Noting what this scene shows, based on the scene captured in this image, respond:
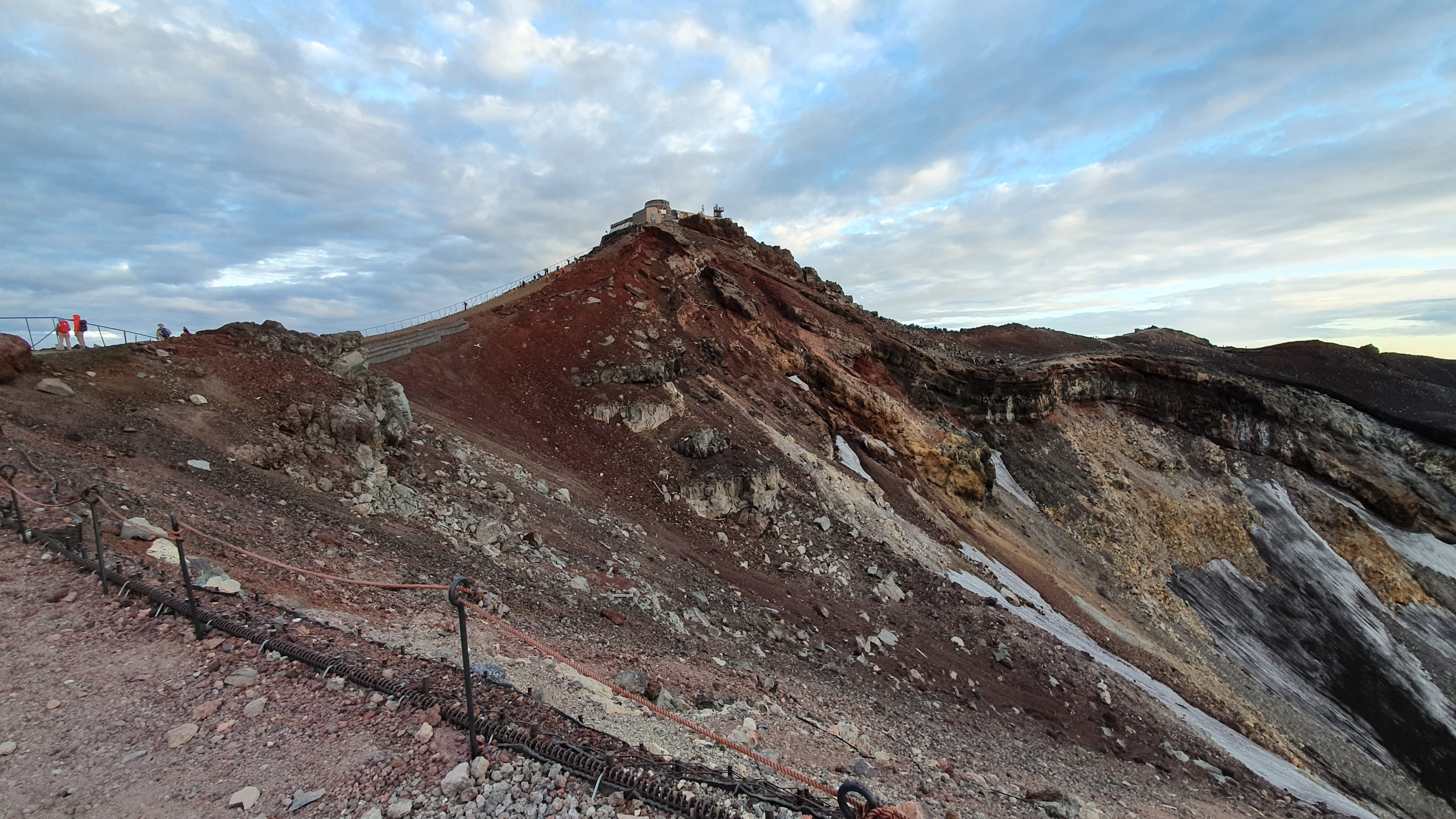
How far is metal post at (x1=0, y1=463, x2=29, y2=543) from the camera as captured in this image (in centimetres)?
634

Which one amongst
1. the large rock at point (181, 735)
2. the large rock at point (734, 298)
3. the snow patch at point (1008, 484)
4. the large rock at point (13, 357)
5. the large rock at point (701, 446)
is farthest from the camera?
the snow patch at point (1008, 484)

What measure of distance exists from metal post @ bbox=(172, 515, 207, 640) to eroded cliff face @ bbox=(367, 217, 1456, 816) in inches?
407

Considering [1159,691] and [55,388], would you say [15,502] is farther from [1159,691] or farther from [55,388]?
[1159,691]

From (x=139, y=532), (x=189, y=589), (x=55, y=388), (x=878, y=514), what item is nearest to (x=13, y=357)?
(x=55, y=388)

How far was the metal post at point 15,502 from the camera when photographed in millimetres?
6336

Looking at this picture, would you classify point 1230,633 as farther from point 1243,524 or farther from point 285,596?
point 285,596

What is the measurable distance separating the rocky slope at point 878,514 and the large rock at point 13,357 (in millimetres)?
429

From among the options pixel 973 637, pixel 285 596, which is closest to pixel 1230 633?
pixel 973 637

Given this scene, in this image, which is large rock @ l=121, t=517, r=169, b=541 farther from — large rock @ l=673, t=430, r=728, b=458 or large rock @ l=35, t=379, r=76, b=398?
large rock @ l=673, t=430, r=728, b=458

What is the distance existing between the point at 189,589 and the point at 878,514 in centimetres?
1654

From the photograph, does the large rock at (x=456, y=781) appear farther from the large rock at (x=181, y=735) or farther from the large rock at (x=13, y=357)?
the large rock at (x=13, y=357)

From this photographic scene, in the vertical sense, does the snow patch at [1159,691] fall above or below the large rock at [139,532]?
below

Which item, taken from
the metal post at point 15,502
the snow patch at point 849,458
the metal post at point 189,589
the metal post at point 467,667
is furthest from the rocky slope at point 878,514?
the metal post at point 467,667

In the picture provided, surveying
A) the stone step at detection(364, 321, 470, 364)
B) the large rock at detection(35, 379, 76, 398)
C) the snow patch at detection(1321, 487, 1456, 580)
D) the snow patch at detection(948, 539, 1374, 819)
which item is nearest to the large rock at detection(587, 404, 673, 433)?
the stone step at detection(364, 321, 470, 364)
